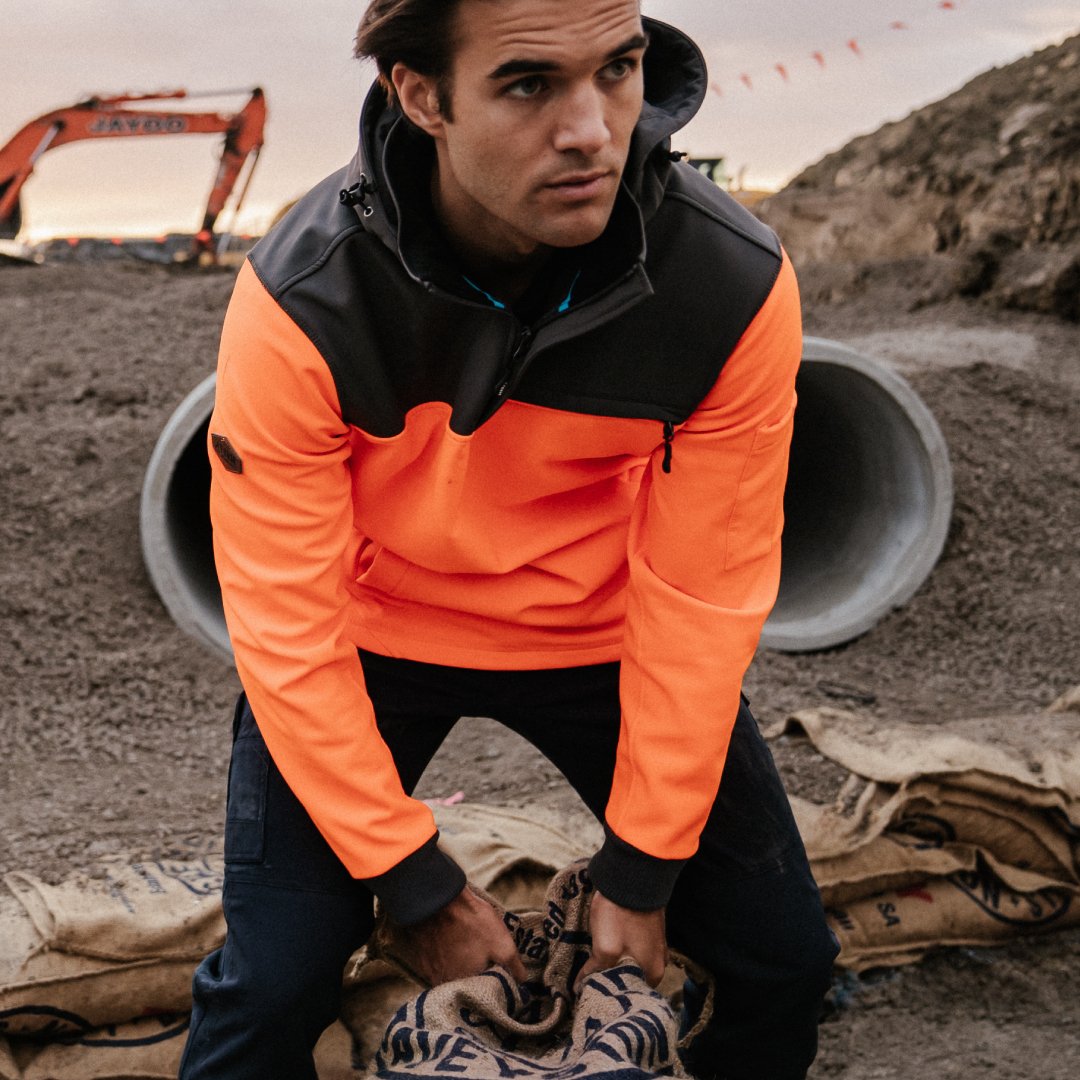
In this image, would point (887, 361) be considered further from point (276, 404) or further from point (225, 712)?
point (276, 404)

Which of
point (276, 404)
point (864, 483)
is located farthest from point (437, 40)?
point (864, 483)

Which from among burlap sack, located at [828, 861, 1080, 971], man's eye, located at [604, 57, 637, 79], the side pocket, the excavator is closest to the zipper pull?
the side pocket

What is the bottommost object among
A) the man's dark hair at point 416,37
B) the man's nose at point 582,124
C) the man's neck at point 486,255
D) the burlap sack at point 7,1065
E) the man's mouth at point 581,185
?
the burlap sack at point 7,1065

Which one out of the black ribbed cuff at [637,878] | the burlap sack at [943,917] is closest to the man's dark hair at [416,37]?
the black ribbed cuff at [637,878]

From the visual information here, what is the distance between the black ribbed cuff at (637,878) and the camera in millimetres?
1956

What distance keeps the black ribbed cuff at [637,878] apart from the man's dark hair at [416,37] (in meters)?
1.10

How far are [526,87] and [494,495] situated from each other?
2.03 ft

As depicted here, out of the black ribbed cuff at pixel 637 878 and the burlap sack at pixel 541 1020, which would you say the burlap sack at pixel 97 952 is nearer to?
the burlap sack at pixel 541 1020

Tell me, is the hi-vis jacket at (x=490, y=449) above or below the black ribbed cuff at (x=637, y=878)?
above

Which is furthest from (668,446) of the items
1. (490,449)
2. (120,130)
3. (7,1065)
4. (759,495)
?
(120,130)

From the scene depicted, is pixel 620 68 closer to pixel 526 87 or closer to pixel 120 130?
pixel 526 87

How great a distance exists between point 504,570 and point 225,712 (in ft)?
7.72

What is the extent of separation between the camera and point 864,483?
494 centimetres

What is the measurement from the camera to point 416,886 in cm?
188
